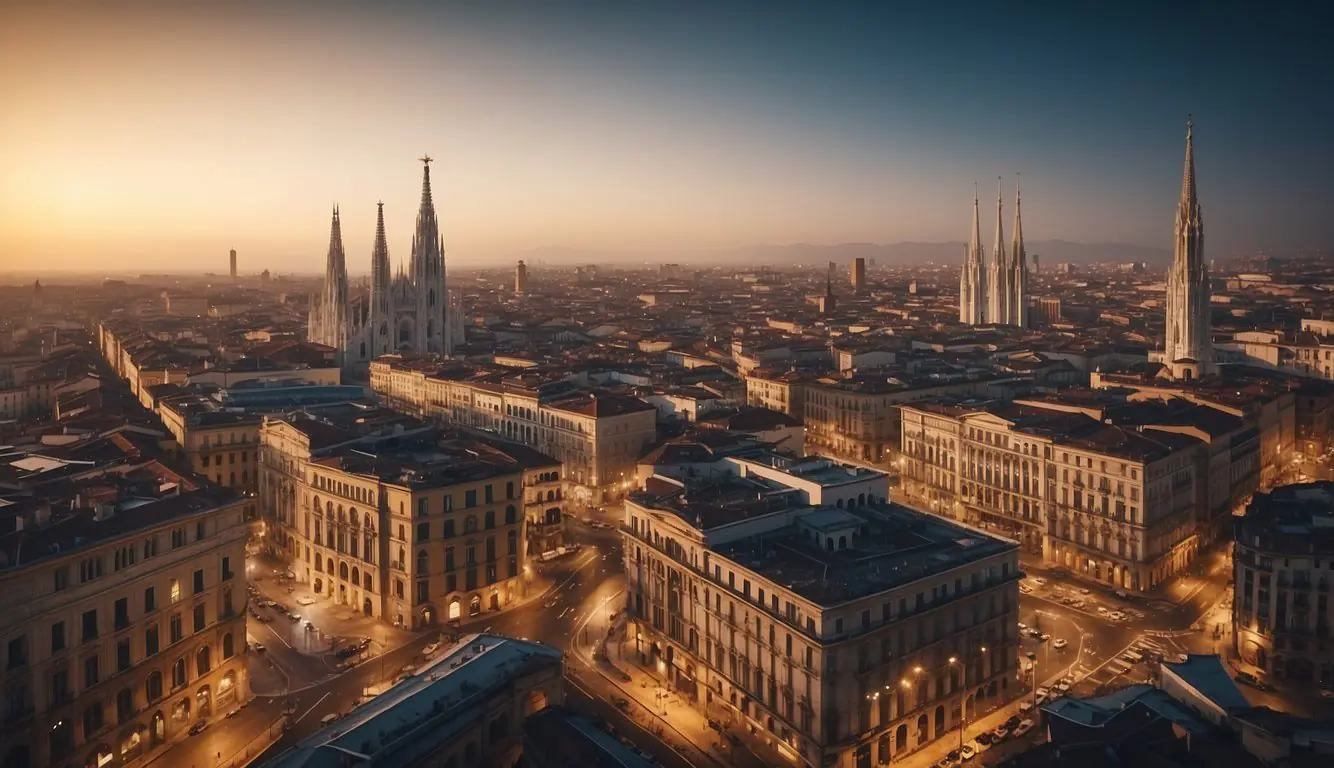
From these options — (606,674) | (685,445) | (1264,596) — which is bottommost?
(606,674)

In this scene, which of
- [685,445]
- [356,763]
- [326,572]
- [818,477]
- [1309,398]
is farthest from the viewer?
[1309,398]

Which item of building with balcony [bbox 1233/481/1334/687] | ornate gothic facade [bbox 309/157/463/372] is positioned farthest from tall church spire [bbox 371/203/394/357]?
building with balcony [bbox 1233/481/1334/687]

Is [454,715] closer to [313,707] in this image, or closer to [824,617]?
[313,707]

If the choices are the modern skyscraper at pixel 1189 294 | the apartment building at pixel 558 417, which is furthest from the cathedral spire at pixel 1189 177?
the apartment building at pixel 558 417

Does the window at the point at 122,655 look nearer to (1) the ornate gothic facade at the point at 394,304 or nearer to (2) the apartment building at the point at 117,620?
(2) the apartment building at the point at 117,620

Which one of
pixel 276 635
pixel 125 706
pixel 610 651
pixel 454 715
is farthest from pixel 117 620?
pixel 610 651

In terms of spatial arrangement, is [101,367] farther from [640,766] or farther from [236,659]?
[640,766]

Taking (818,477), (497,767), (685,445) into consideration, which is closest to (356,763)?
(497,767)

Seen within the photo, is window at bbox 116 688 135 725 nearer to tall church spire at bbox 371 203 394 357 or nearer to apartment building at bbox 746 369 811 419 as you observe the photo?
apartment building at bbox 746 369 811 419
